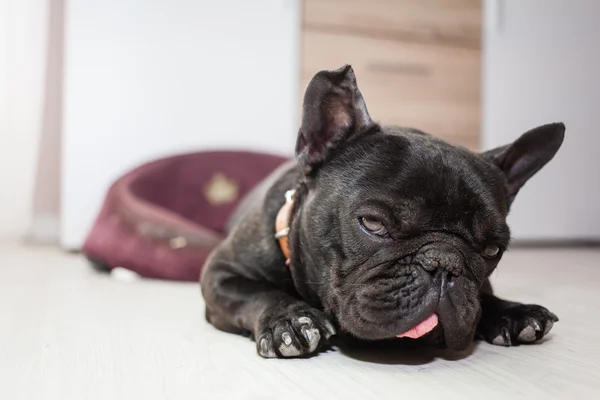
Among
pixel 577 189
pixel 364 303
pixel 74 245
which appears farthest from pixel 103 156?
pixel 577 189

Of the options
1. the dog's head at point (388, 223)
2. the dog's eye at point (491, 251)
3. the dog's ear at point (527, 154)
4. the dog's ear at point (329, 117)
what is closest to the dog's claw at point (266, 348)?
the dog's head at point (388, 223)

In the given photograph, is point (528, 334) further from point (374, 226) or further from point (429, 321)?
point (374, 226)

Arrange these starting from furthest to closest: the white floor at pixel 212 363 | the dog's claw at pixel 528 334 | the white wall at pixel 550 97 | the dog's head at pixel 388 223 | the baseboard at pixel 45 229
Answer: the white wall at pixel 550 97
the baseboard at pixel 45 229
the dog's claw at pixel 528 334
the dog's head at pixel 388 223
the white floor at pixel 212 363

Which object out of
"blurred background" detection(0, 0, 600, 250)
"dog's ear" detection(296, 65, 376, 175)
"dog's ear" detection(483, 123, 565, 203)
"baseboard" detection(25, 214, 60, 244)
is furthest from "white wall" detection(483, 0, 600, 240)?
"dog's ear" detection(296, 65, 376, 175)

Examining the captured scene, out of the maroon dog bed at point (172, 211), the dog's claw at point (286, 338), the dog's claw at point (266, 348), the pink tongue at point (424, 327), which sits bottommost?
the maroon dog bed at point (172, 211)

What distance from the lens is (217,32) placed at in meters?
4.16

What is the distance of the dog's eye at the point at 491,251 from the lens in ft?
4.79

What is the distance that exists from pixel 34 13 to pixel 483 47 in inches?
126

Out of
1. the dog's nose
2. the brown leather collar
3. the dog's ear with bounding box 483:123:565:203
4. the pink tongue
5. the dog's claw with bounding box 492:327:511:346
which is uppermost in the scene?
the dog's ear with bounding box 483:123:565:203

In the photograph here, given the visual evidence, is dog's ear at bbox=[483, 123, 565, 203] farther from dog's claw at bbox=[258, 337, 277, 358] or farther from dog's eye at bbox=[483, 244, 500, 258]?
dog's claw at bbox=[258, 337, 277, 358]

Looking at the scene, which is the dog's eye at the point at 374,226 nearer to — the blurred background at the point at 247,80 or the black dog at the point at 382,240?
the black dog at the point at 382,240

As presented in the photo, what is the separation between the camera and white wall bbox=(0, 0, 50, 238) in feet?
12.7

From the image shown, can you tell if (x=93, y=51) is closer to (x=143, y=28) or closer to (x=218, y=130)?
(x=143, y=28)

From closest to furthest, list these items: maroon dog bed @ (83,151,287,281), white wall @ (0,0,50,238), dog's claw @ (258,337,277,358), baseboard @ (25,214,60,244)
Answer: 1. dog's claw @ (258,337,277,358)
2. maroon dog bed @ (83,151,287,281)
3. white wall @ (0,0,50,238)
4. baseboard @ (25,214,60,244)
